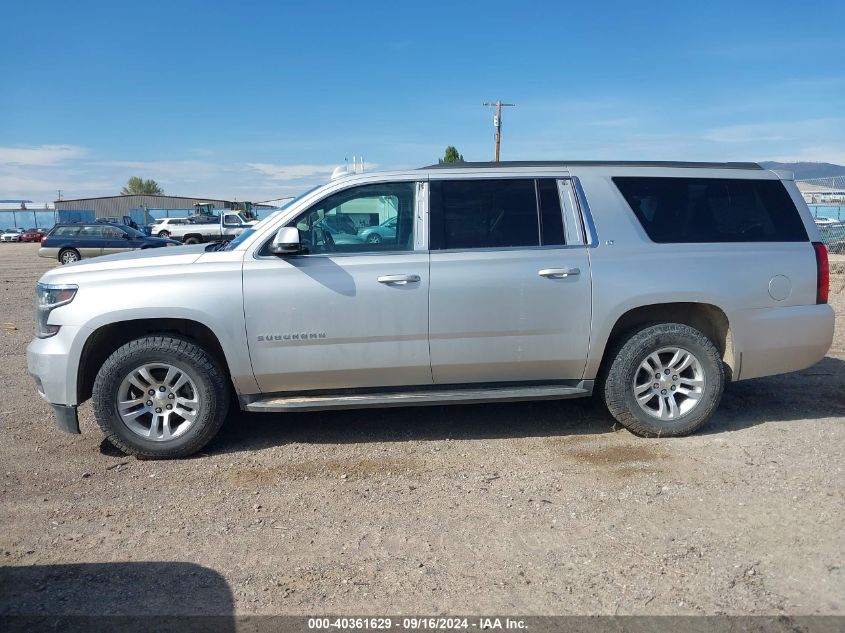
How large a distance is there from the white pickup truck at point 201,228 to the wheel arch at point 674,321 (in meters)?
31.8

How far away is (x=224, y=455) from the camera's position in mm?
4836

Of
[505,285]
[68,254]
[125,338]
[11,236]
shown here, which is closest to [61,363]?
[125,338]

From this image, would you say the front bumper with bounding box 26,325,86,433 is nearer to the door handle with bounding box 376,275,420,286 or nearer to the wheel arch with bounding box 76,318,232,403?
the wheel arch with bounding box 76,318,232,403

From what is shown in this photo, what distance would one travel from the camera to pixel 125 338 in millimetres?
4859

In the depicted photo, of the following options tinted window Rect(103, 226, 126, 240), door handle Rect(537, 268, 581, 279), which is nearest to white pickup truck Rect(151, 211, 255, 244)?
tinted window Rect(103, 226, 126, 240)

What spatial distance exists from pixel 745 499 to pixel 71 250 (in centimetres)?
2525

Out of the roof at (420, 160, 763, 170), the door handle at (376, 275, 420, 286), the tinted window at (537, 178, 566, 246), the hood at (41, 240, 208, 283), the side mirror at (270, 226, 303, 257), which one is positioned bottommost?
the door handle at (376, 275, 420, 286)

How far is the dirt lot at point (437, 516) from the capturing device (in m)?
3.08

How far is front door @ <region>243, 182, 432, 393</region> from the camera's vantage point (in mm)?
4621

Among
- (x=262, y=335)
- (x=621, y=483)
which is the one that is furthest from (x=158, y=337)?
(x=621, y=483)

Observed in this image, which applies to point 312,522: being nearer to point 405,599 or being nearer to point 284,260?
point 405,599

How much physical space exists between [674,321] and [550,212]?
1242mm

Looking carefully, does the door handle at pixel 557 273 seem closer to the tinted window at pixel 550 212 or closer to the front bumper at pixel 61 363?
the tinted window at pixel 550 212

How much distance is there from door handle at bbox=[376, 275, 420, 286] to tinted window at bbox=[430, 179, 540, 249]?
0.94 ft
